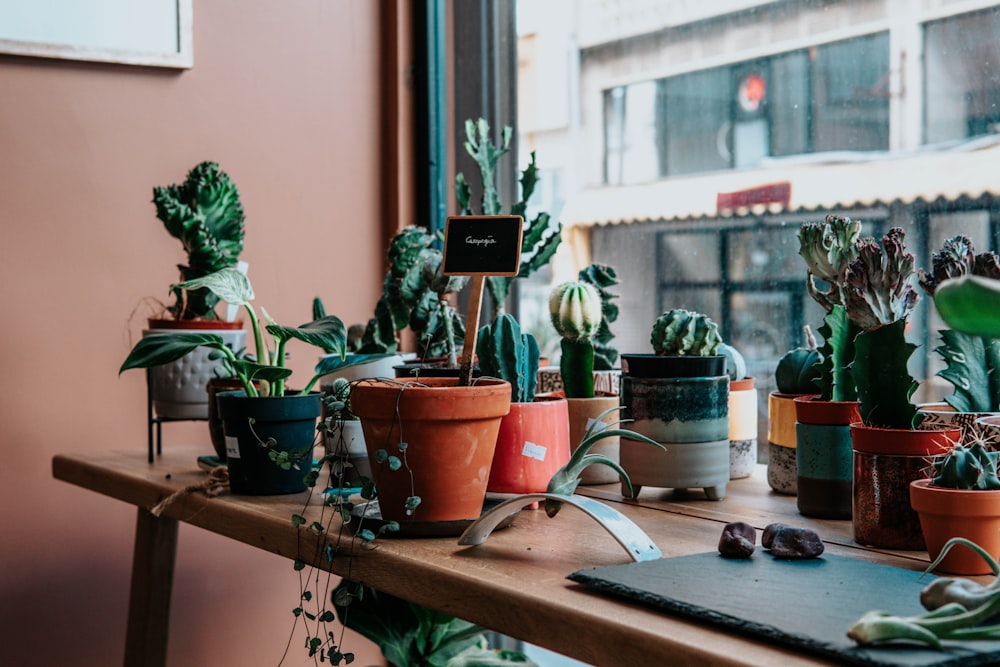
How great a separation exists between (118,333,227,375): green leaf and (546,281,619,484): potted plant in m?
0.44

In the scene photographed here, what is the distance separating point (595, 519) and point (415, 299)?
2.08 ft

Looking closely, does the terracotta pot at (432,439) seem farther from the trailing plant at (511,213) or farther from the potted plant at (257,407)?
the trailing plant at (511,213)

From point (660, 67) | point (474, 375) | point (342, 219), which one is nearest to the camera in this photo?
point (474, 375)

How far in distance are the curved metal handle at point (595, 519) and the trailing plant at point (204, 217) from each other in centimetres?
77

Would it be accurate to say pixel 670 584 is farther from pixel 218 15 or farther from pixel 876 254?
pixel 218 15

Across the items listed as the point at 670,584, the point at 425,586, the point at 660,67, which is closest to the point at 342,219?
the point at 660,67

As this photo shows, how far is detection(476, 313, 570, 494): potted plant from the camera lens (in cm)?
118

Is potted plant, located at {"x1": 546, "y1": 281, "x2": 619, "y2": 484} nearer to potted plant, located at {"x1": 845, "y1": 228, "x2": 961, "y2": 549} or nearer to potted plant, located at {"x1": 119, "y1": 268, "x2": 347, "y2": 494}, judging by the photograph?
potted plant, located at {"x1": 119, "y1": 268, "x2": 347, "y2": 494}

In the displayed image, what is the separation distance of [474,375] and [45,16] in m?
1.16

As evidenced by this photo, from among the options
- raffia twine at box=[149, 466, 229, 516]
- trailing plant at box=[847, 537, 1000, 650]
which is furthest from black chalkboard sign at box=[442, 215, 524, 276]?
trailing plant at box=[847, 537, 1000, 650]

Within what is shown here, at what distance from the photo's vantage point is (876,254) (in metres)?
0.99

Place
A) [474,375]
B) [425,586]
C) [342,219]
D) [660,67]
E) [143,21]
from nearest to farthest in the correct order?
[425,586] < [474,375] < [660,67] < [143,21] < [342,219]

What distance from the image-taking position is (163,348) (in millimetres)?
1247

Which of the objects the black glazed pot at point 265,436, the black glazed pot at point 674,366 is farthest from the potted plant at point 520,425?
the black glazed pot at point 265,436
